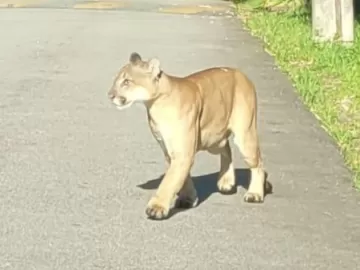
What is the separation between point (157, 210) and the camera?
698 centimetres

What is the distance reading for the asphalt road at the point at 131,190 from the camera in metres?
6.40

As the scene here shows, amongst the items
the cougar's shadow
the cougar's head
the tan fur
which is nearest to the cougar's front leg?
the tan fur

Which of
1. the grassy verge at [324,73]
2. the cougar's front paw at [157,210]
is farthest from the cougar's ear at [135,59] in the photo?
the grassy verge at [324,73]

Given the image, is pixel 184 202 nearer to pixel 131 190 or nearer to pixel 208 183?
pixel 131 190

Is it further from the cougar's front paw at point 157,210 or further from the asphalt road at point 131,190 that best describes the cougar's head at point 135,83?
the asphalt road at point 131,190

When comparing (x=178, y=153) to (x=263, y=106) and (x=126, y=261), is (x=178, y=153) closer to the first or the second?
(x=126, y=261)

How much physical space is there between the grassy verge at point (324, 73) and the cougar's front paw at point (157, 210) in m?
1.66

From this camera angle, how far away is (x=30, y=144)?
30.6 ft

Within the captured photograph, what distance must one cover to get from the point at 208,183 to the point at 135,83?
1.53m

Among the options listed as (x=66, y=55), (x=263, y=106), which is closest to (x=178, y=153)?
(x=263, y=106)

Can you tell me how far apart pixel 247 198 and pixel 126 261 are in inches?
61.6

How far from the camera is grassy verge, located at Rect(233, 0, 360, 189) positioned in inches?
397

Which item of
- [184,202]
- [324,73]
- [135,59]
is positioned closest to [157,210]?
[184,202]

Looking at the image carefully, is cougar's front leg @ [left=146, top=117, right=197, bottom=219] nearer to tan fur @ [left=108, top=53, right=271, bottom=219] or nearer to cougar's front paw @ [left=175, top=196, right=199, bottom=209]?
tan fur @ [left=108, top=53, right=271, bottom=219]
